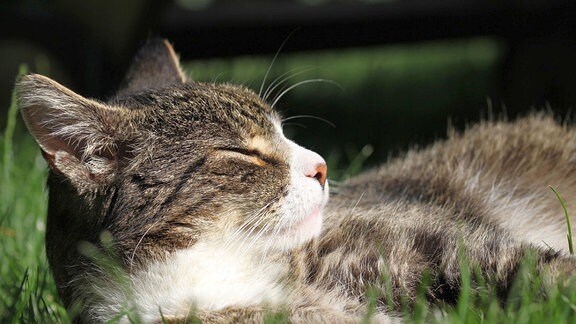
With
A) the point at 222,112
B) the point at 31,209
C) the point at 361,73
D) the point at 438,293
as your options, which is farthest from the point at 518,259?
the point at 361,73

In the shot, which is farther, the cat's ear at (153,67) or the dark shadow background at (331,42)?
the dark shadow background at (331,42)

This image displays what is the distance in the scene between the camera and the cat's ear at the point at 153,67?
269 cm

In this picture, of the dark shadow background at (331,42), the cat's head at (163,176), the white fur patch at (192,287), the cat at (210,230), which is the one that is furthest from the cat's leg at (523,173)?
the white fur patch at (192,287)

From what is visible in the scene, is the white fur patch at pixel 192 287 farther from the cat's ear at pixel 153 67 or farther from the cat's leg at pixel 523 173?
the cat's leg at pixel 523 173

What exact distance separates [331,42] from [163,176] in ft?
10.8

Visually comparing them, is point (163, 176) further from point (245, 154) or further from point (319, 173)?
point (319, 173)

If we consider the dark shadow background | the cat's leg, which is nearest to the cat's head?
the cat's leg

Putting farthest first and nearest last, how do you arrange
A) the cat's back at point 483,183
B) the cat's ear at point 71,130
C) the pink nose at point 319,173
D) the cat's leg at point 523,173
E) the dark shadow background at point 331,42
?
the dark shadow background at point 331,42 < the cat's leg at point 523,173 < the cat's back at point 483,183 < the pink nose at point 319,173 < the cat's ear at point 71,130

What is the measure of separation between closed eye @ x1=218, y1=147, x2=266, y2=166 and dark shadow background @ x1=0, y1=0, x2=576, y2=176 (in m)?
1.59

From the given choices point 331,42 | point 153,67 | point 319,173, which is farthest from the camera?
point 331,42

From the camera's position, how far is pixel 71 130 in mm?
2045

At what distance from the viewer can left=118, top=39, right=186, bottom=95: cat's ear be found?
2691 millimetres

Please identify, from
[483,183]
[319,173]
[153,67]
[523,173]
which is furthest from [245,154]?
[523,173]

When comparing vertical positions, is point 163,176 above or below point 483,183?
below
